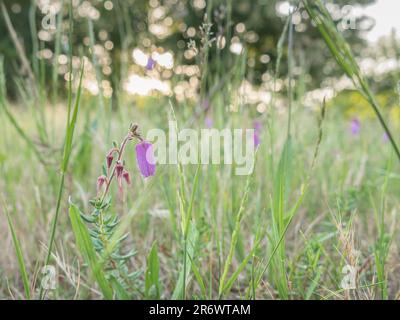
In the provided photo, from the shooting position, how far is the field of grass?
70 cm

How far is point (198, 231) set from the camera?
34.2 inches

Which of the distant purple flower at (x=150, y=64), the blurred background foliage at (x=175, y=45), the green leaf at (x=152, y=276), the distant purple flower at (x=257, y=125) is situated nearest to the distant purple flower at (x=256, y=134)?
the distant purple flower at (x=257, y=125)

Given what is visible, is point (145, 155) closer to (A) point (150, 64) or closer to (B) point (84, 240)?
(B) point (84, 240)

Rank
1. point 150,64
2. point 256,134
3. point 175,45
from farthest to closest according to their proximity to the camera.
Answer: point 175,45 < point 256,134 < point 150,64

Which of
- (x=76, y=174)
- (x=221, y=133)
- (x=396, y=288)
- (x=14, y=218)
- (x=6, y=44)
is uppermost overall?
(x=6, y=44)

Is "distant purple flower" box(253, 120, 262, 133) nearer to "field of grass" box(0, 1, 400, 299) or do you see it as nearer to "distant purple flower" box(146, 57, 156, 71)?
"field of grass" box(0, 1, 400, 299)

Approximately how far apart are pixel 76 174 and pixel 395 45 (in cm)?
100

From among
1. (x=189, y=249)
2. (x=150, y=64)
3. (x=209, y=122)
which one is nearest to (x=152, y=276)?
(x=189, y=249)

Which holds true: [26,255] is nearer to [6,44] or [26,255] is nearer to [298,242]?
[298,242]

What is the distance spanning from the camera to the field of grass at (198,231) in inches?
27.6

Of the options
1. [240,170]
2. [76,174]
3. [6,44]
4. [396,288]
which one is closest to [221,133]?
[240,170]

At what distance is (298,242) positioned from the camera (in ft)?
3.58
